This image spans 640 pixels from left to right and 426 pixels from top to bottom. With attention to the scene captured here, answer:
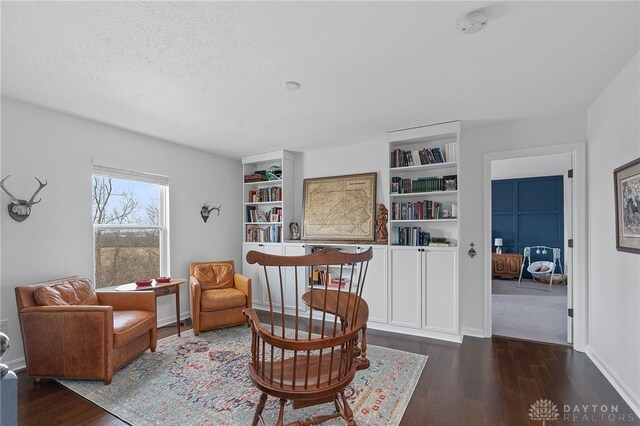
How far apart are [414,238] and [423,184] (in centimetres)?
68

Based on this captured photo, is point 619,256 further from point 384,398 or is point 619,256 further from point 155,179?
point 155,179

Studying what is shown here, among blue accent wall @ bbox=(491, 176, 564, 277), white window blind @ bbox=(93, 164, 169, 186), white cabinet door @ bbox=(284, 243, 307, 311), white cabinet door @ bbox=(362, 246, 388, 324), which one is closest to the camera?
white window blind @ bbox=(93, 164, 169, 186)

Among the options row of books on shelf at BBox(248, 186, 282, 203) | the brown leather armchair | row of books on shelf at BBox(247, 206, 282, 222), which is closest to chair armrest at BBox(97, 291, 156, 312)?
the brown leather armchair

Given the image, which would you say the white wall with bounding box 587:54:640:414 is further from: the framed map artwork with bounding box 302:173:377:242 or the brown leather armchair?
the brown leather armchair

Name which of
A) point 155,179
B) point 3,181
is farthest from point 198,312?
point 3,181

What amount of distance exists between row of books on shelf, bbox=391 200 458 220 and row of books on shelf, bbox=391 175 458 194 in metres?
0.16

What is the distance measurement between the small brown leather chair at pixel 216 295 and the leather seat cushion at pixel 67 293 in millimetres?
991

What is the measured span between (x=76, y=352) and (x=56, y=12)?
2407mm

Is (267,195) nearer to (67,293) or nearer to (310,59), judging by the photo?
(67,293)

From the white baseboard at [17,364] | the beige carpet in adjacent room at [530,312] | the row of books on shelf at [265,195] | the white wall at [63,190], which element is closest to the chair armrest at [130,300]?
the white wall at [63,190]

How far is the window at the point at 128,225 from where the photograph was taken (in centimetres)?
345

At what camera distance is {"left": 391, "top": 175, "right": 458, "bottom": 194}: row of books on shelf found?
11.6 ft

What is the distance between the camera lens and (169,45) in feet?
6.31

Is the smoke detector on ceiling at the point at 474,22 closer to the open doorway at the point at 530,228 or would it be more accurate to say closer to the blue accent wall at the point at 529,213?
the open doorway at the point at 530,228
